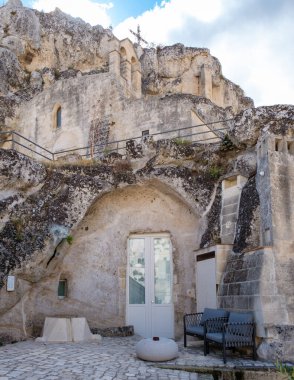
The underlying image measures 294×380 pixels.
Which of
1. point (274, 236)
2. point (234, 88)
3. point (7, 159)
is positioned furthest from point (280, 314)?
point (234, 88)

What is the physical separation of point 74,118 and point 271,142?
14012 mm

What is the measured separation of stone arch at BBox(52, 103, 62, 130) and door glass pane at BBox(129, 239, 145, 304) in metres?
11.7

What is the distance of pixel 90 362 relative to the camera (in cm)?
704

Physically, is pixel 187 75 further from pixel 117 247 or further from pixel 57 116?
pixel 117 247

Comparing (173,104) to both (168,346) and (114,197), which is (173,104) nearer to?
(114,197)

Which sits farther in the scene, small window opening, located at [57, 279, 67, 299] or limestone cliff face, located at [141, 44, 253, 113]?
limestone cliff face, located at [141, 44, 253, 113]

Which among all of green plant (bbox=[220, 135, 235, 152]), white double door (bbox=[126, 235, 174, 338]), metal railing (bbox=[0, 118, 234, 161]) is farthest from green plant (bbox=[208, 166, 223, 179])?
white double door (bbox=[126, 235, 174, 338])

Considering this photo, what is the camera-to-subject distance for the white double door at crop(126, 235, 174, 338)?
1098 cm

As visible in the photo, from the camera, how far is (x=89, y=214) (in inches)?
452

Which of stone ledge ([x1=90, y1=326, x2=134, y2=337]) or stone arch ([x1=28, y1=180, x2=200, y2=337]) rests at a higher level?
stone arch ([x1=28, y1=180, x2=200, y2=337])

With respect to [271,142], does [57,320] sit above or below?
below

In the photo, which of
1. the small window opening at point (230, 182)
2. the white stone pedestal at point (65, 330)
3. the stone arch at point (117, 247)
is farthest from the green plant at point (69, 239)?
the small window opening at point (230, 182)

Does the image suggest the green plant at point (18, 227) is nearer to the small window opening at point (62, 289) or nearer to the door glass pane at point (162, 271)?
the small window opening at point (62, 289)

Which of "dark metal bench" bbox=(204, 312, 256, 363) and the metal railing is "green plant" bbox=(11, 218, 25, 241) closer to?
the metal railing
